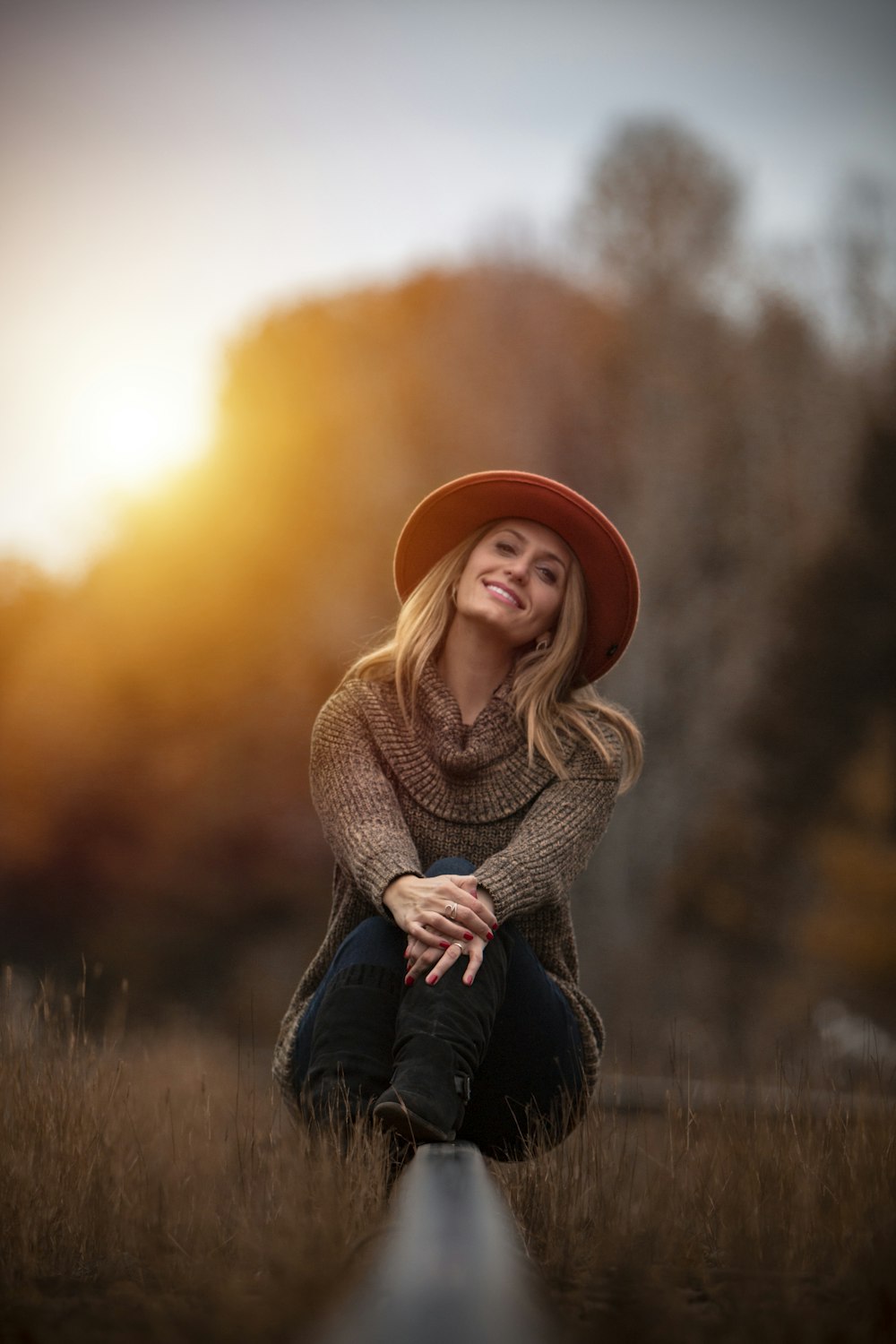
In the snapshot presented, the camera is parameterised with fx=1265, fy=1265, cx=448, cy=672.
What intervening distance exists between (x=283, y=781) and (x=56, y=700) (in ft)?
8.12

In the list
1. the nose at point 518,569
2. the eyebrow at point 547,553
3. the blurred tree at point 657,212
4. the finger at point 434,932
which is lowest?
the finger at point 434,932

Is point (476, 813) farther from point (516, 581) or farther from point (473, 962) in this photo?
point (473, 962)

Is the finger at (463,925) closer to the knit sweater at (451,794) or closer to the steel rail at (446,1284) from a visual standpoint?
the knit sweater at (451,794)

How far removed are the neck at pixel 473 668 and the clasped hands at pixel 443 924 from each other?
610 millimetres

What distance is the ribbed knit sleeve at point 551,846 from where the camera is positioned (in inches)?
81.9

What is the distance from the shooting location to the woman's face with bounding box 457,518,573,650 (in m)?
2.51

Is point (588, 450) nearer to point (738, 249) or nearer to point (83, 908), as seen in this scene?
point (738, 249)

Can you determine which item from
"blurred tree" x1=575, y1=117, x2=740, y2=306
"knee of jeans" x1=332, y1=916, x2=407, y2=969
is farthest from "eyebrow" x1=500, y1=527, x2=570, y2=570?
"blurred tree" x1=575, y1=117, x2=740, y2=306

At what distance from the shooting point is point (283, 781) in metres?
13.3

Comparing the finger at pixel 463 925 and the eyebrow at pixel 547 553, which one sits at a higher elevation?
the eyebrow at pixel 547 553

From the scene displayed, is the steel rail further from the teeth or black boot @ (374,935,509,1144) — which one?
the teeth

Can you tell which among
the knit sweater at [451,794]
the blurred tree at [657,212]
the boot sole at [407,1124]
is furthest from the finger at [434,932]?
the blurred tree at [657,212]

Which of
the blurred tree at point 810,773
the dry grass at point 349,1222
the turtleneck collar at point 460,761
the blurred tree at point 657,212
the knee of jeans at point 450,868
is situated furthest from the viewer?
the blurred tree at point 657,212

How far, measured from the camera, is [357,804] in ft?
7.52
